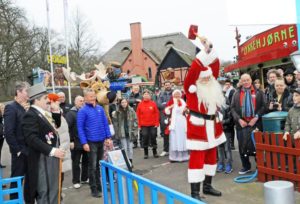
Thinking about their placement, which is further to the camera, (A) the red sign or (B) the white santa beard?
(A) the red sign

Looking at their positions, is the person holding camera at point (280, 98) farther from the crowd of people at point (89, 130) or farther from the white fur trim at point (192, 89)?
the white fur trim at point (192, 89)

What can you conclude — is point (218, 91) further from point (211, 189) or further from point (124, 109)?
Result: point (124, 109)

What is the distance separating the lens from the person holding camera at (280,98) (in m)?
6.22

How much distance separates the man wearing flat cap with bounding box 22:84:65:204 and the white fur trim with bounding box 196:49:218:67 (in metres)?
2.23

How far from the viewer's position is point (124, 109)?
8.26 m

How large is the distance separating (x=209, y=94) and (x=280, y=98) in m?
1.74

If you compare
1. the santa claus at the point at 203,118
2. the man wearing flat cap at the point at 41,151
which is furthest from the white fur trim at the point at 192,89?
the man wearing flat cap at the point at 41,151

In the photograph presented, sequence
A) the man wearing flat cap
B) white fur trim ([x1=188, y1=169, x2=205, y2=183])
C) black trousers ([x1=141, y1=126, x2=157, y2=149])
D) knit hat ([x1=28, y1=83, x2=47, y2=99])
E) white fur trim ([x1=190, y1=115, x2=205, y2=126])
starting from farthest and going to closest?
black trousers ([x1=141, y1=126, x2=157, y2=149]) < white fur trim ([x1=190, y1=115, x2=205, y2=126]) < white fur trim ([x1=188, y1=169, x2=205, y2=183]) < knit hat ([x1=28, y1=83, x2=47, y2=99]) < the man wearing flat cap

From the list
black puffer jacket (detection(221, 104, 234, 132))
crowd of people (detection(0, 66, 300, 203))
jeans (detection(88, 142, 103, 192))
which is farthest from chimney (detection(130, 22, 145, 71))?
jeans (detection(88, 142, 103, 192))

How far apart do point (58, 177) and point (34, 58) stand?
3074cm

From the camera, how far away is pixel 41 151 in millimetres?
4023

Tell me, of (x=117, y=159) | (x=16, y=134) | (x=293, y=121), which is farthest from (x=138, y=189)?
(x=293, y=121)

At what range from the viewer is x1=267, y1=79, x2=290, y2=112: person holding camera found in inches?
245

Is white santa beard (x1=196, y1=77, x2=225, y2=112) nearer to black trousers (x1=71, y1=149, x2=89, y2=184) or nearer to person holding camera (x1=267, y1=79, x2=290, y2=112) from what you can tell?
person holding camera (x1=267, y1=79, x2=290, y2=112)
